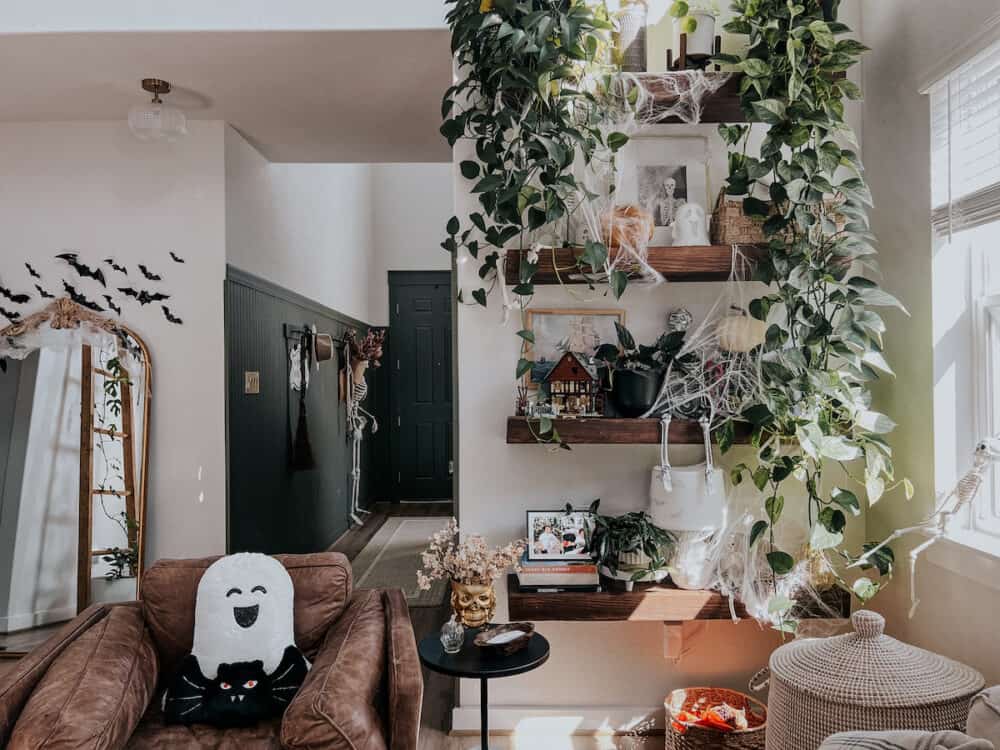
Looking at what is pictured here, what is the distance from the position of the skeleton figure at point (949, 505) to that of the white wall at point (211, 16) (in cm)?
213

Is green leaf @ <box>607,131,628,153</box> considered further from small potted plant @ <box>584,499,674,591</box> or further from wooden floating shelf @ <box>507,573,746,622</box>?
wooden floating shelf @ <box>507,573,746,622</box>

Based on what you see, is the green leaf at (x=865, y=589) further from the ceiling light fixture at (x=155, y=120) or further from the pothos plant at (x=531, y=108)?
the ceiling light fixture at (x=155, y=120)

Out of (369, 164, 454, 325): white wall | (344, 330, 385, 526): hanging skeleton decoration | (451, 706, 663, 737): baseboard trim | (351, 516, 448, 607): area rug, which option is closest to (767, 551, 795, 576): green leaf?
(451, 706, 663, 737): baseboard trim

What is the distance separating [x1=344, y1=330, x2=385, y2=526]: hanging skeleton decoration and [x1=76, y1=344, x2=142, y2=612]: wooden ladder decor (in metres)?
2.73

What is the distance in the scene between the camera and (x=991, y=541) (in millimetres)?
1967

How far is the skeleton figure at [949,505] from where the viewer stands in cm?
192

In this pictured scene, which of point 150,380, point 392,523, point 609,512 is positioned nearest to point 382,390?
point 392,523

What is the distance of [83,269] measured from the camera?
11.6ft

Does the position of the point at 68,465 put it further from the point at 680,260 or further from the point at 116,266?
the point at 680,260

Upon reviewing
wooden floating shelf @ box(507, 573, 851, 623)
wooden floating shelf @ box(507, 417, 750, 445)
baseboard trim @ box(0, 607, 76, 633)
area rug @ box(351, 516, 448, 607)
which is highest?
wooden floating shelf @ box(507, 417, 750, 445)

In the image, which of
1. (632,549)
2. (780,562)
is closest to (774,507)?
(780,562)

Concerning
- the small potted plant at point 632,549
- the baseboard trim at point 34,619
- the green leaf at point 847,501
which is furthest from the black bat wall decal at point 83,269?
the green leaf at point 847,501

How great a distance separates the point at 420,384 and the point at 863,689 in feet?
19.0

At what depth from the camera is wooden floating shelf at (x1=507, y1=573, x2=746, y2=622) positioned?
2.36 metres
